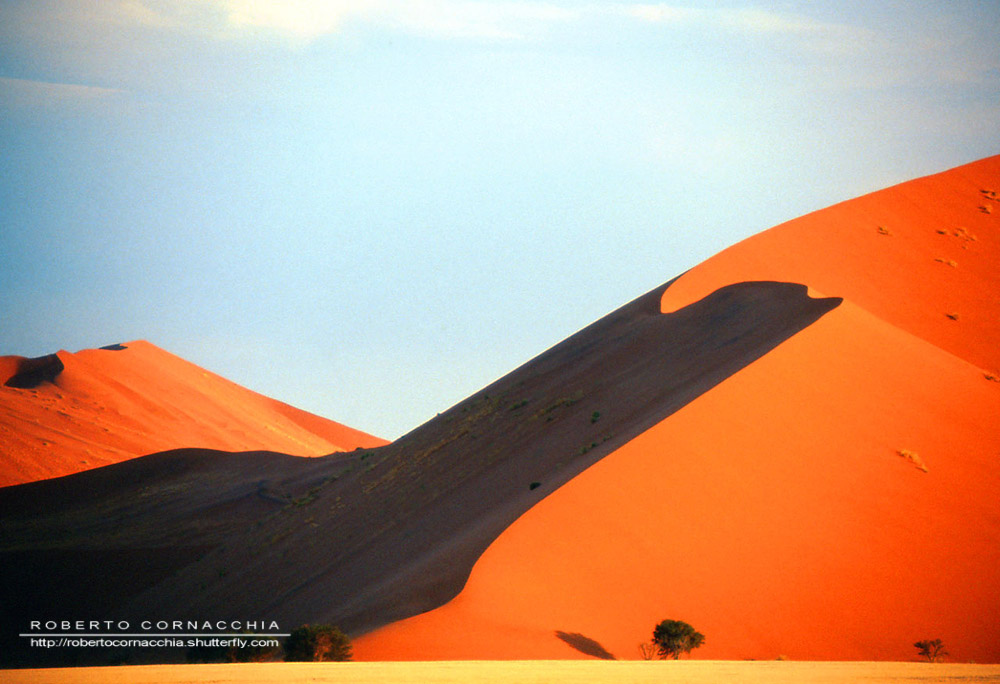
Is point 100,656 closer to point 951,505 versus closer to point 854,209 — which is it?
point 951,505

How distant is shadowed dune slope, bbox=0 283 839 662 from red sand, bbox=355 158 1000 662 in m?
0.68

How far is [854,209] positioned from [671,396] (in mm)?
18751

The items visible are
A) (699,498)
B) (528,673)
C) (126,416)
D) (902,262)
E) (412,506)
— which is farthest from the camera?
(126,416)

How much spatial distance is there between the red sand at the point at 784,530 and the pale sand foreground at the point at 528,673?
1.02 meters

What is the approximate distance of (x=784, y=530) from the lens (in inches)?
550

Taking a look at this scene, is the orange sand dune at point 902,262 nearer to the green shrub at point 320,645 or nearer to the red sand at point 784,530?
the red sand at point 784,530

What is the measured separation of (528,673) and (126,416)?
62.4 m

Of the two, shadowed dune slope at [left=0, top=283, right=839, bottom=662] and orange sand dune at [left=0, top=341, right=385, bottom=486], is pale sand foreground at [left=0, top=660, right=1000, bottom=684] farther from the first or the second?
orange sand dune at [left=0, top=341, right=385, bottom=486]

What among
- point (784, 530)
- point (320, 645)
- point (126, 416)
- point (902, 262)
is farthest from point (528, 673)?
point (126, 416)

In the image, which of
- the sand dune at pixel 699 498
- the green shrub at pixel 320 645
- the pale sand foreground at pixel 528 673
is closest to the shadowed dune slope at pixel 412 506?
the sand dune at pixel 699 498

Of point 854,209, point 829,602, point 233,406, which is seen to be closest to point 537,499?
point 829,602

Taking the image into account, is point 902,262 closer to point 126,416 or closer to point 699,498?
point 699,498

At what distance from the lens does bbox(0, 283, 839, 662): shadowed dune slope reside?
17.4m

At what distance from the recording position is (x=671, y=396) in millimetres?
19328
